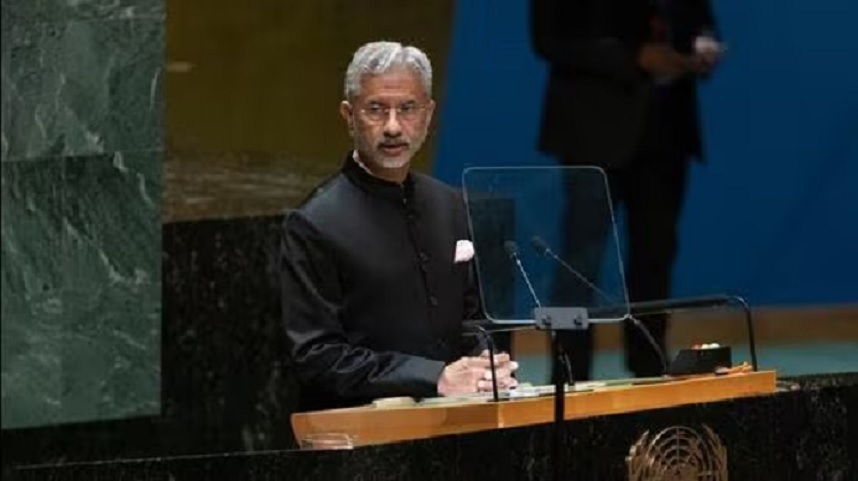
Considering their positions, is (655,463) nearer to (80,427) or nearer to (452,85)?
(452,85)

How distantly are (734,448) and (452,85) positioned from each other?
2688 millimetres

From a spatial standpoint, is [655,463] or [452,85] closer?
[655,463]

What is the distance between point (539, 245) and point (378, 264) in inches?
12.5

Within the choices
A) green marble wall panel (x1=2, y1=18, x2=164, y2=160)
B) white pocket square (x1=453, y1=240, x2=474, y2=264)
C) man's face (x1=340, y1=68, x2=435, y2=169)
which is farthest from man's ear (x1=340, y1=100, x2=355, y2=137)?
green marble wall panel (x1=2, y1=18, x2=164, y2=160)

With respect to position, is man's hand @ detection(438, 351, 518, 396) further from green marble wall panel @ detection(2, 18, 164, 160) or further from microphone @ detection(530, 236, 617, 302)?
green marble wall panel @ detection(2, 18, 164, 160)

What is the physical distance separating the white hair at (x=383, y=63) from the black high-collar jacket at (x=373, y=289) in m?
0.18

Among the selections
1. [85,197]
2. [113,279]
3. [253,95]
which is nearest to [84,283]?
[113,279]

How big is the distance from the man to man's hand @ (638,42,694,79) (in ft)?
7.04

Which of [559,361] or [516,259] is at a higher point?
[516,259]

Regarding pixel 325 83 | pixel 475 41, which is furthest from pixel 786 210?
pixel 325 83

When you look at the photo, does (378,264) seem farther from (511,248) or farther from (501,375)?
(501,375)

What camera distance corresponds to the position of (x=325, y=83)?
21.4 feet

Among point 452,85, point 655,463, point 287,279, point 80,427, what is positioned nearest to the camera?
point 655,463

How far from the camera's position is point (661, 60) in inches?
241
